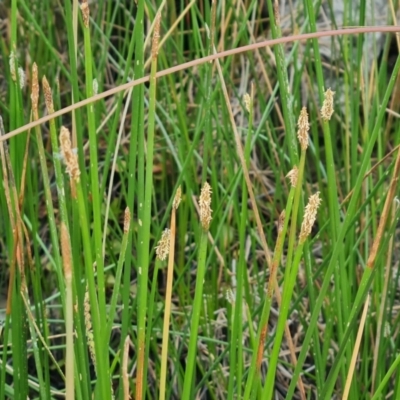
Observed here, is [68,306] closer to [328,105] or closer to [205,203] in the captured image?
[205,203]

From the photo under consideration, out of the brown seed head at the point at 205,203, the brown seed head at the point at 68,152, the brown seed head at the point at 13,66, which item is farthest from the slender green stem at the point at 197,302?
the brown seed head at the point at 13,66

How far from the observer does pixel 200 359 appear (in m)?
1.16

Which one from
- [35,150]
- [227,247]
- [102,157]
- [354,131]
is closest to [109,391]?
[354,131]

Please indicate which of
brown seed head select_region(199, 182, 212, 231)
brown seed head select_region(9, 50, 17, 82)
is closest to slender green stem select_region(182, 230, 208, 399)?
brown seed head select_region(199, 182, 212, 231)

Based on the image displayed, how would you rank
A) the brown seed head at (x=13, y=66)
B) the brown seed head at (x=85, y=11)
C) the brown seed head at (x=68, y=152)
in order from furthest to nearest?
the brown seed head at (x=13, y=66)
the brown seed head at (x=85, y=11)
the brown seed head at (x=68, y=152)

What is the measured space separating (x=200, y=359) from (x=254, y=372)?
654mm

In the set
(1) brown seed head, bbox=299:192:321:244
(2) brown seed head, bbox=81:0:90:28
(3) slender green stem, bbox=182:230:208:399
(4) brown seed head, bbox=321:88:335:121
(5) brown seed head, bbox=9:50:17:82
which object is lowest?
(3) slender green stem, bbox=182:230:208:399

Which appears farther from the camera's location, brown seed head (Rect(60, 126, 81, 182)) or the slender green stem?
the slender green stem

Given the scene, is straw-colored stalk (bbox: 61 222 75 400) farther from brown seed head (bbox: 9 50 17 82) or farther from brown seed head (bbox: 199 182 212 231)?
brown seed head (bbox: 9 50 17 82)

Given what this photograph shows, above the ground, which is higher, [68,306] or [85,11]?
[85,11]

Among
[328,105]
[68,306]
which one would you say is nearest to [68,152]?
[68,306]

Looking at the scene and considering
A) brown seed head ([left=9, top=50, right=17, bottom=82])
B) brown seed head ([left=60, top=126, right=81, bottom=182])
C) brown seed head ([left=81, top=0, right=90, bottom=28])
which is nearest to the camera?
brown seed head ([left=60, top=126, right=81, bottom=182])

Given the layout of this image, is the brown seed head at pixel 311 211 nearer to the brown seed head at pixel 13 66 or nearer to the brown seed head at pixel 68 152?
the brown seed head at pixel 68 152

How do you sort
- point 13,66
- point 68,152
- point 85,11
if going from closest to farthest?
point 68,152
point 85,11
point 13,66
